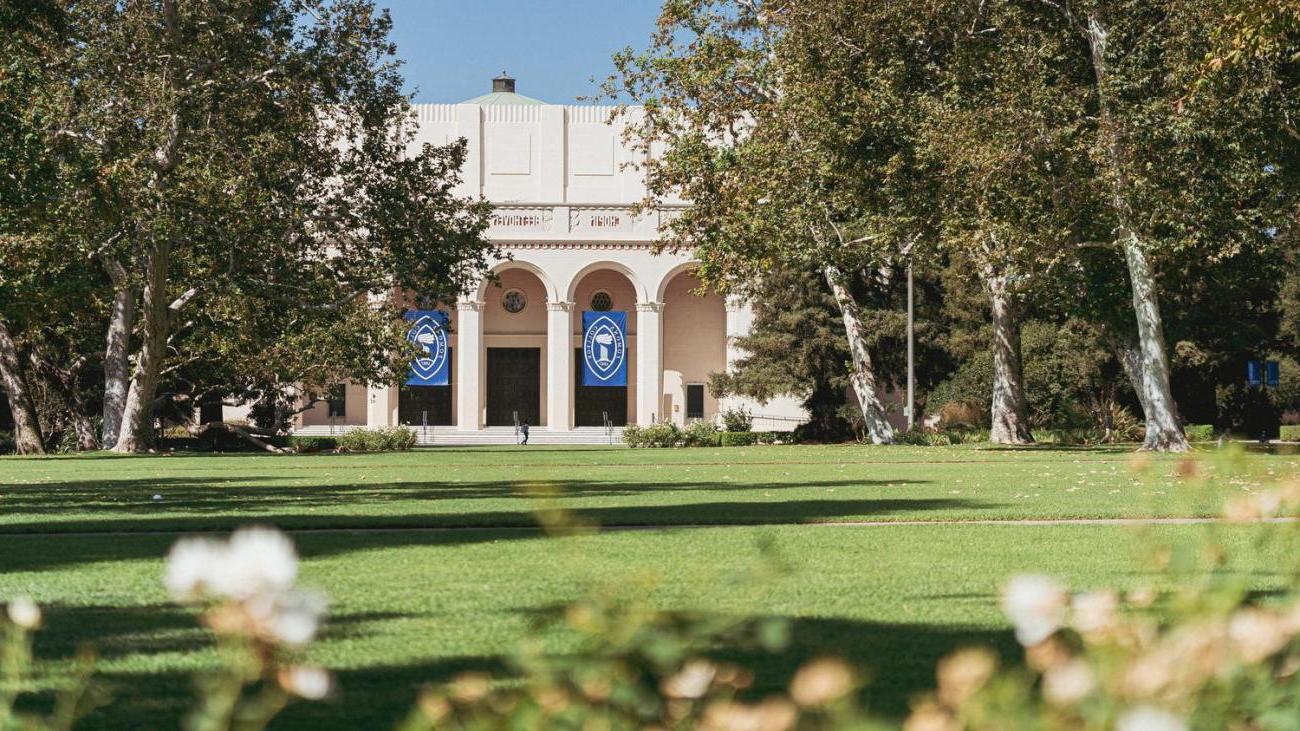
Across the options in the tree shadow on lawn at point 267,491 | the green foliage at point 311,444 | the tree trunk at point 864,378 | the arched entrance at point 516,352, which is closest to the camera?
the tree shadow on lawn at point 267,491

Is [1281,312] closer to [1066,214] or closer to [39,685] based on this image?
[1066,214]

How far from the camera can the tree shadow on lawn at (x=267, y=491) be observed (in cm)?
1569

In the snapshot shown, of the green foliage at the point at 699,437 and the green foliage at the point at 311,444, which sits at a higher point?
the green foliage at the point at 699,437

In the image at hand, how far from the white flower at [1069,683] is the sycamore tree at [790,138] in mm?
28022

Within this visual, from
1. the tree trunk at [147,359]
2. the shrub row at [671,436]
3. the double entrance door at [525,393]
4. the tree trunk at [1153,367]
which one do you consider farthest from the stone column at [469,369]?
the tree trunk at [1153,367]

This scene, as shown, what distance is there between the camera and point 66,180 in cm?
3097

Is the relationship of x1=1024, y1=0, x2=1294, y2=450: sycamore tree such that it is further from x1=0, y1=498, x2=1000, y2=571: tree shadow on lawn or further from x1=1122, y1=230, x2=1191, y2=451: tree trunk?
x1=0, y1=498, x2=1000, y2=571: tree shadow on lawn

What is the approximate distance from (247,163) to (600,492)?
1817cm

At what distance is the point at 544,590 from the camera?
8031mm

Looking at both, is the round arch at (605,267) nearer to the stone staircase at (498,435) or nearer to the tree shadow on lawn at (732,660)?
the stone staircase at (498,435)

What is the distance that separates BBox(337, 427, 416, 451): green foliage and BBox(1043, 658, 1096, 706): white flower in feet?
155

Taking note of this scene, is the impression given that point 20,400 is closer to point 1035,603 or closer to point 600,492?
point 600,492

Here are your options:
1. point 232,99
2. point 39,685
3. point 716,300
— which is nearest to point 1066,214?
point 232,99

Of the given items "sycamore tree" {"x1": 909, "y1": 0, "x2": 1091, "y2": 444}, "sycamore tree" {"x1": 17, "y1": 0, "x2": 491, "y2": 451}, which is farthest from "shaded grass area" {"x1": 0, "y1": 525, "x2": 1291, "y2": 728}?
"sycamore tree" {"x1": 17, "y1": 0, "x2": 491, "y2": 451}
